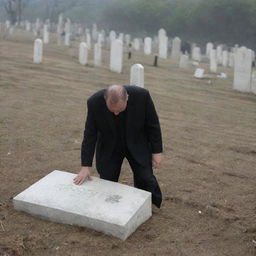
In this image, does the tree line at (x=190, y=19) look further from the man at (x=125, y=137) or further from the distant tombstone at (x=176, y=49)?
the man at (x=125, y=137)

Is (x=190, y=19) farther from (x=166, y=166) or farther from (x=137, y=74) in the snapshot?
(x=166, y=166)

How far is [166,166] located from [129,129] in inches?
81.6

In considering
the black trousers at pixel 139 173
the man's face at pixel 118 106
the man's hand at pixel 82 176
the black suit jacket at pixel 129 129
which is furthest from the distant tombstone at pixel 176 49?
the man's face at pixel 118 106

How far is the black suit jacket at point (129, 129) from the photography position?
4.50m

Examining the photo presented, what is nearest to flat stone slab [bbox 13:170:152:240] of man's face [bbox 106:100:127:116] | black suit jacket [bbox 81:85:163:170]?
black suit jacket [bbox 81:85:163:170]

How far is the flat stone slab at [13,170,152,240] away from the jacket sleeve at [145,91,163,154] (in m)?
0.47

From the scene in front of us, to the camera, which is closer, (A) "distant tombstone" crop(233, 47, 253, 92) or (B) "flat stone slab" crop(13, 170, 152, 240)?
(B) "flat stone slab" crop(13, 170, 152, 240)

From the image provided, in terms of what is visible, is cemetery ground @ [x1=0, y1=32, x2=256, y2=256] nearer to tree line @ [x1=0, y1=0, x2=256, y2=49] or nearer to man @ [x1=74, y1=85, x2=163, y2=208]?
man @ [x1=74, y1=85, x2=163, y2=208]

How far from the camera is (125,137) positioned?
4672 millimetres

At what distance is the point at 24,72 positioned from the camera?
49.0 feet

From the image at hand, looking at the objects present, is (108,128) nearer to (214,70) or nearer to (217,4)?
(214,70)

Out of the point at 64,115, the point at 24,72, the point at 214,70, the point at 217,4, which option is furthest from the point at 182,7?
the point at 64,115

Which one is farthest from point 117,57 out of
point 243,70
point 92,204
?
point 92,204

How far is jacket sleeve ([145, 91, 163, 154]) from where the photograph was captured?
4586mm
